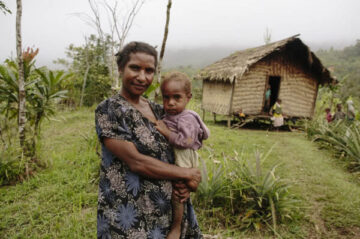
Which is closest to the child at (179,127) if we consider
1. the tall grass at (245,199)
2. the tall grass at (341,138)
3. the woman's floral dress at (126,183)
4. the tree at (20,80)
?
the woman's floral dress at (126,183)

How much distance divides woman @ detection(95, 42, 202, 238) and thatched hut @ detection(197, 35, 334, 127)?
7602 mm

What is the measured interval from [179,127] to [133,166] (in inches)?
15.6

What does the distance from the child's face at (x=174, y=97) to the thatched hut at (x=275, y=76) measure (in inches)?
288

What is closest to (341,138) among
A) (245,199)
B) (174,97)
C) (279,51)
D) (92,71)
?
(245,199)

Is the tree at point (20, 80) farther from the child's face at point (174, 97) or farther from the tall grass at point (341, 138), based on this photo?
the tall grass at point (341, 138)

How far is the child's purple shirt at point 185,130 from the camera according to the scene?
133 cm

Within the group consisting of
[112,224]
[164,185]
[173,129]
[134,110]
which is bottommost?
[112,224]

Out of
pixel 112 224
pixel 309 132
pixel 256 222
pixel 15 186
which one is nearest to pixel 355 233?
pixel 256 222

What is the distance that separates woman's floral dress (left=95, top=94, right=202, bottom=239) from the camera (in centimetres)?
115

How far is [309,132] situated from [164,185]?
738 cm

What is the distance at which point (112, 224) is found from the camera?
118cm

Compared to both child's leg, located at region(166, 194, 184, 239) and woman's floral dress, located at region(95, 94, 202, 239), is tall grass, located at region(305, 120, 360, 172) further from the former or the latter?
woman's floral dress, located at region(95, 94, 202, 239)

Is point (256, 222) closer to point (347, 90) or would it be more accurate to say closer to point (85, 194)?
point (85, 194)

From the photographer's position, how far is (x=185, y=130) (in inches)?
53.3
